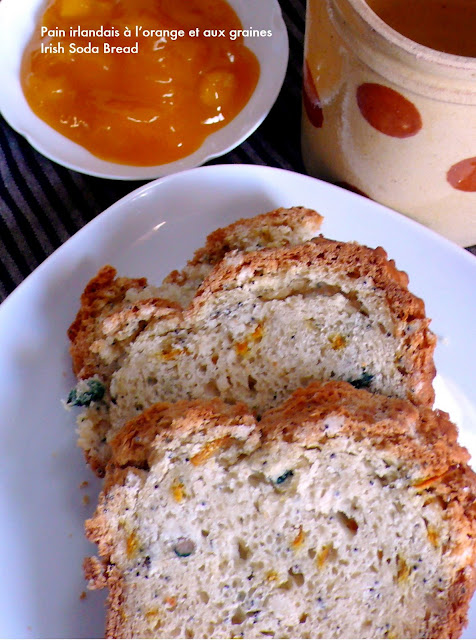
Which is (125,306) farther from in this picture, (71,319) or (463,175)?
Answer: (463,175)

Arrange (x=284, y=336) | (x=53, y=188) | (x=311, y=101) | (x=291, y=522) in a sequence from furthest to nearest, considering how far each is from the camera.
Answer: (x=53, y=188) < (x=311, y=101) < (x=284, y=336) < (x=291, y=522)

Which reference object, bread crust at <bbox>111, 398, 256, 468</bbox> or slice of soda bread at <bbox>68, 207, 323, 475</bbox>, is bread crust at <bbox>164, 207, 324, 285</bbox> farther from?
bread crust at <bbox>111, 398, 256, 468</bbox>

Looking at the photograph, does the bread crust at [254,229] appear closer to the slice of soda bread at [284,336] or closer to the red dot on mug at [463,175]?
the slice of soda bread at [284,336]

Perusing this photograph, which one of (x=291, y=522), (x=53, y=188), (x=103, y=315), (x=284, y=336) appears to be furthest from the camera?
(x=53, y=188)

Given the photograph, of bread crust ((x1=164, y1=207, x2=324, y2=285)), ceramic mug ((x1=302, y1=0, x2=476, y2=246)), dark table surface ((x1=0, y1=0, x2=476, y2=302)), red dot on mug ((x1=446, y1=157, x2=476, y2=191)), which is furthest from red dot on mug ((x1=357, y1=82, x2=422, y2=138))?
dark table surface ((x1=0, y1=0, x2=476, y2=302))

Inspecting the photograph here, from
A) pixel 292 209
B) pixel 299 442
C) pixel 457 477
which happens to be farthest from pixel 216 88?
pixel 457 477

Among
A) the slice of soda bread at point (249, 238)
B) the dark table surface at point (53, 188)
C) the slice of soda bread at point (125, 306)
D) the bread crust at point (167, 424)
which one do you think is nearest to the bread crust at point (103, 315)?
the slice of soda bread at point (125, 306)

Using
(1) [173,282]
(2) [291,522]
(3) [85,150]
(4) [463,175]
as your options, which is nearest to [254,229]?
(1) [173,282]

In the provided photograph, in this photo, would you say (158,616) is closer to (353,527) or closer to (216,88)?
(353,527)
